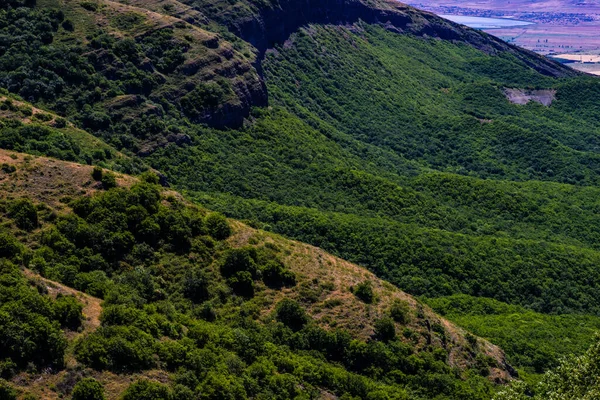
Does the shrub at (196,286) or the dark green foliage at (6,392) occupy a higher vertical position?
the dark green foliage at (6,392)

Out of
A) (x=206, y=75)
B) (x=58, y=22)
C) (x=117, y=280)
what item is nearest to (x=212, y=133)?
(x=206, y=75)

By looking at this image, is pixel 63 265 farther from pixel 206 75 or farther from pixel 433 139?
pixel 433 139

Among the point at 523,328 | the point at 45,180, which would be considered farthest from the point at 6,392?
the point at 523,328

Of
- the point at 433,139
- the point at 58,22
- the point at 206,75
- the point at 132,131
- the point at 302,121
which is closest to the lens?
the point at 132,131

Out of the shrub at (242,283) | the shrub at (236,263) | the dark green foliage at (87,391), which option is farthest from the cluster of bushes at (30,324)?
the shrub at (236,263)

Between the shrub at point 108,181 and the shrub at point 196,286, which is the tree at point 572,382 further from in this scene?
the shrub at point 108,181

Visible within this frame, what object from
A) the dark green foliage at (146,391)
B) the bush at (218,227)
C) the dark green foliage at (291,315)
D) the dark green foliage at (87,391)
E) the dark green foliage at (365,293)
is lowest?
the dark green foliage at (291,315)

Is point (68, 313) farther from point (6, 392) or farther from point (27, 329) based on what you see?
point (6, 392)
